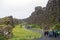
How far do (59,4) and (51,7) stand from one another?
52.9ft

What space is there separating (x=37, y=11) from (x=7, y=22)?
120520 mm

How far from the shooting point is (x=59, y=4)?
118938 millimetres

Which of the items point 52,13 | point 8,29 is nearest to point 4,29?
point 8,29

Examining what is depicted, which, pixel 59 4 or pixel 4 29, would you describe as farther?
pixel 59 4

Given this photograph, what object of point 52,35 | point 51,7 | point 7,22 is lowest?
point 52,35

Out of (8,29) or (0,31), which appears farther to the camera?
(8,29)

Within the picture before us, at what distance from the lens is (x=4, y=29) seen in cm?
4581

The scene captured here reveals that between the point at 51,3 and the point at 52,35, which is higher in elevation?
the point at 51,3

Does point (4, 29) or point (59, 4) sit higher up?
point (59, 4)

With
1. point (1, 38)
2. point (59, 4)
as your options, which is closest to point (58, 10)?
point (59, 4)

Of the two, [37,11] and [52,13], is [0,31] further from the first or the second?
[37,11]

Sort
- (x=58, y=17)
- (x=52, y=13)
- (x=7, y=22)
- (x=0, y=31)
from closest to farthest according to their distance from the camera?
(x=0, y=31), (x=7, y=22), (x=58, y=17), (x=52, y=13)

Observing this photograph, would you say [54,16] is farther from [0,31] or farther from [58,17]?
[0,31]

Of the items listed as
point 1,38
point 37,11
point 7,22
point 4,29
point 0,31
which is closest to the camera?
point 1,38
